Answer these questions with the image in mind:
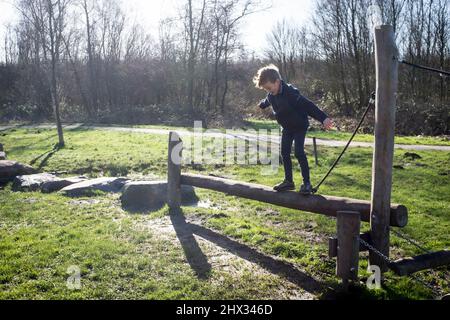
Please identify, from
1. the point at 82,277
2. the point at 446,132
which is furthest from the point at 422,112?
the point at 82,277

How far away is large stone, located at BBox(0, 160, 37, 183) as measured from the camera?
10.8m

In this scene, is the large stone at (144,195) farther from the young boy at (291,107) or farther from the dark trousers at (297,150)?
the young boy at (291,107)

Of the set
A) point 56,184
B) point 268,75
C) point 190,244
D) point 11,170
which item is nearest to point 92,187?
point 56,184

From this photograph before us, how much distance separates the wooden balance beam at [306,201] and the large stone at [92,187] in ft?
10.5

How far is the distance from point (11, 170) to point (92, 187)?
3.12m

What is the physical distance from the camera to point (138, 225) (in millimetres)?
6863

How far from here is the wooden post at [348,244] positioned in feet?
14.2

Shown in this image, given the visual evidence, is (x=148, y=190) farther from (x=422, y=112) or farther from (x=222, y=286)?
(x=422, y=112)

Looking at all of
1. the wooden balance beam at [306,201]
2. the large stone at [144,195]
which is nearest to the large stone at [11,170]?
the large stone at [144,195]

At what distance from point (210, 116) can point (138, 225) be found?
22.9 metres

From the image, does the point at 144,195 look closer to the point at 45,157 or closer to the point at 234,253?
the point at 234,253

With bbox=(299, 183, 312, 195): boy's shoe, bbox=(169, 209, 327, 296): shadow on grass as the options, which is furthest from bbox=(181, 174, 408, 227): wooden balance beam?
bbox=(169, 209, 327, 296): shadow on grass

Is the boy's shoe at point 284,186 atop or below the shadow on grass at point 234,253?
atop

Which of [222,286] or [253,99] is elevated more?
[253,99]
